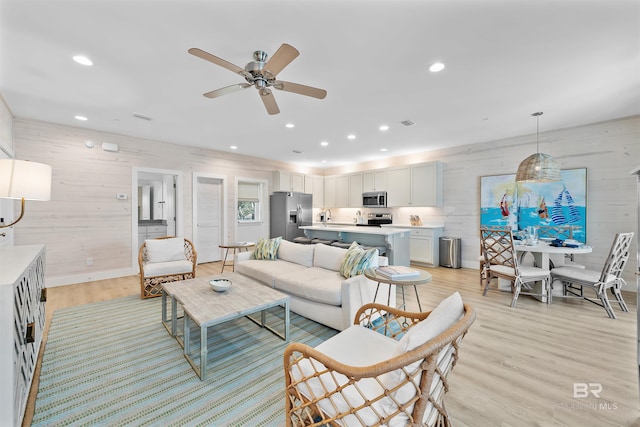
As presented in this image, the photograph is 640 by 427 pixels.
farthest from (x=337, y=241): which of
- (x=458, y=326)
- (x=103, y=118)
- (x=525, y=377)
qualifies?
(x=103, y=118)

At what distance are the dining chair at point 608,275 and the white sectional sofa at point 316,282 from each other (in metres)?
2.34

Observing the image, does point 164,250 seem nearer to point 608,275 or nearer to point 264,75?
point 264,75

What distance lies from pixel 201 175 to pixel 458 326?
232 inches

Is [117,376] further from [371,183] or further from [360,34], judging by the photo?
[371,183]

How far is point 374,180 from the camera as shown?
677 cm

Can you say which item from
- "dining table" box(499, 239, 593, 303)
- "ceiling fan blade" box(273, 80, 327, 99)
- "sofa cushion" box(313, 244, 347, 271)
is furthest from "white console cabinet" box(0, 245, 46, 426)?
"dining table" box(499, 239, 593, 303)

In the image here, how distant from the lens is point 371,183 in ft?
22.4

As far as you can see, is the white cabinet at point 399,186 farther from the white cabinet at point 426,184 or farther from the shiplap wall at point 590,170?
the shiplap wall at point 590,170

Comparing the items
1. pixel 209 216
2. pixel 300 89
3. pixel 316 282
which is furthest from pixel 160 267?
pixel 300 89

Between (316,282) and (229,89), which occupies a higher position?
(229,89)

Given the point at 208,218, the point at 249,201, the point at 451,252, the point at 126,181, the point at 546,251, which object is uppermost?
the point at 126,181

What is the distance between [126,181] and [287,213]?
3.44m

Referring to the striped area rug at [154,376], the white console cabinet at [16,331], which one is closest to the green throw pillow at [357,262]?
the striped area rug at [154,376]

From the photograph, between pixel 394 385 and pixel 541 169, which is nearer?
pixel 394 385
